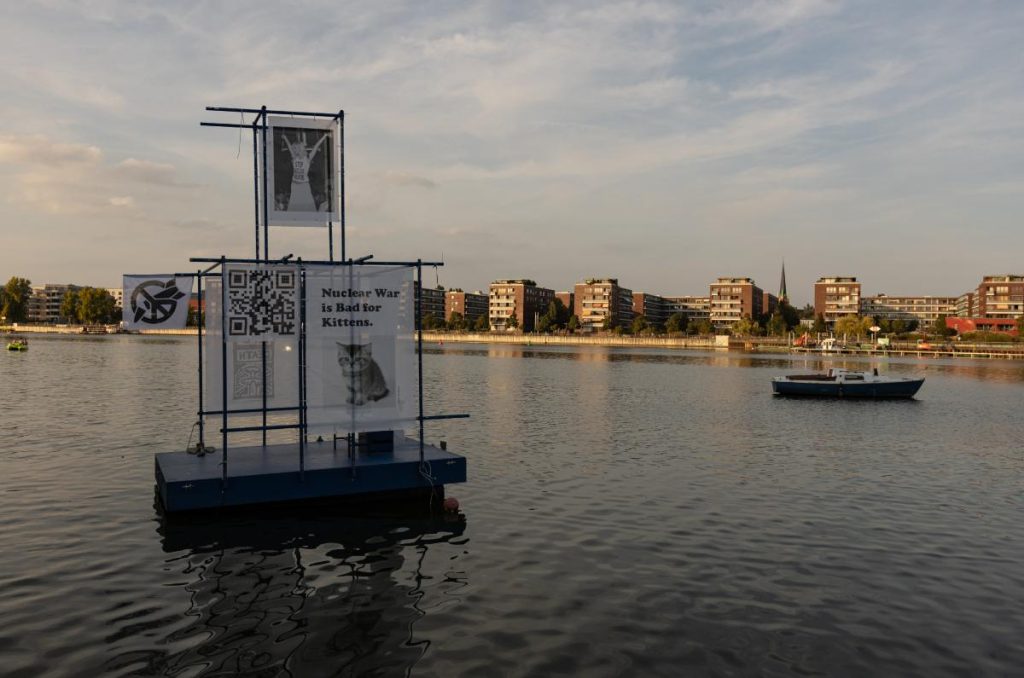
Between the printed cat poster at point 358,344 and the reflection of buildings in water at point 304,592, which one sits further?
the printed cat poster at point 358,344

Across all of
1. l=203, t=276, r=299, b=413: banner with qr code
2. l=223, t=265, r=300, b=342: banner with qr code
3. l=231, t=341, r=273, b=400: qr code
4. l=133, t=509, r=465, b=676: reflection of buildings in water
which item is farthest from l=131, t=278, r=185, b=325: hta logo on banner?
l=133, t=509, r=465, b=676: reflection of buildings in water

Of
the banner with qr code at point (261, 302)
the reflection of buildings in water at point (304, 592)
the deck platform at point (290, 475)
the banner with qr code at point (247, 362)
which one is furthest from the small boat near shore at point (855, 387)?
the banner with qr code at point (261, 302)

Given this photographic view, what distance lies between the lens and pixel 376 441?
23547 mm

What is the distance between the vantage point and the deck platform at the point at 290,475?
19.8 meters

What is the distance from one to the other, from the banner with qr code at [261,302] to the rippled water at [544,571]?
572 cm

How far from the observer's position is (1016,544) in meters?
21.1

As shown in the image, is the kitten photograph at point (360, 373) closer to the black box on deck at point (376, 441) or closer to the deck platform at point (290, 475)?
the deck platform at point (290, 475)

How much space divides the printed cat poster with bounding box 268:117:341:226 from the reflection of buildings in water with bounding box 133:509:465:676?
374 inches

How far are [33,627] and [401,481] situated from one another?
34.1 feet

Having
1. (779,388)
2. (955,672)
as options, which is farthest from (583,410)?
(955,672)

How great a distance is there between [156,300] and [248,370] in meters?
3.50

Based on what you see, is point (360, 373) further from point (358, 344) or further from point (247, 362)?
point (247, 362)

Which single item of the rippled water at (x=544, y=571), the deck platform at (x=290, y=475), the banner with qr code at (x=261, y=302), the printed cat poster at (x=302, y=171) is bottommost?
the rippled water at (x=544, y=571)

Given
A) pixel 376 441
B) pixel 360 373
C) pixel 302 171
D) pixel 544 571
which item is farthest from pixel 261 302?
pixel 544 571
